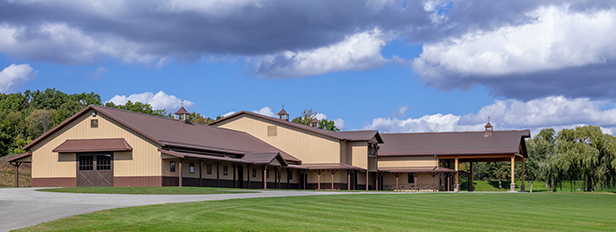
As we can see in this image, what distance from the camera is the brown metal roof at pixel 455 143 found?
60062mm

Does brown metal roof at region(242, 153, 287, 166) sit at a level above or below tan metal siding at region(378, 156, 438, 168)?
above

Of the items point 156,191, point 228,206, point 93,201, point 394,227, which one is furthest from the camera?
point 156,191

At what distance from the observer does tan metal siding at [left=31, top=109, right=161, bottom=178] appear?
4238 cm

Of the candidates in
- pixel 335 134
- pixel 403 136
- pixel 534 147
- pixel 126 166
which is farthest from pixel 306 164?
pixel 534 147

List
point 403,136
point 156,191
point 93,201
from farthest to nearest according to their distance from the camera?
point 403,136
point 156,191
point 93,201

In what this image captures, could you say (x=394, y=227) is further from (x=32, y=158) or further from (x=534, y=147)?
(x=534, y=147)

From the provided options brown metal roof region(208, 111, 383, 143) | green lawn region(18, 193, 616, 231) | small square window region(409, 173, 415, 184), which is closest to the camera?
green lawn region(18, 193, 616, 231)

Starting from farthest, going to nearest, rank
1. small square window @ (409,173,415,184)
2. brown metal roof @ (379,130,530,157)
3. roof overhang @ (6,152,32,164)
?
small square window @ (409,173,415,184) → brown metal roof @ (379,130,530,157) → roof overhang @ (6,152,32,164)

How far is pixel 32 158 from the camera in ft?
149

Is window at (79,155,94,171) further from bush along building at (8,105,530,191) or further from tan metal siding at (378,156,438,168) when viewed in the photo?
tan metal siding at (378,156,438,168)

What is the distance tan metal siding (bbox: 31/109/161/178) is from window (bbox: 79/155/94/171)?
0.52m

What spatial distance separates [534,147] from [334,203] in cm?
6460

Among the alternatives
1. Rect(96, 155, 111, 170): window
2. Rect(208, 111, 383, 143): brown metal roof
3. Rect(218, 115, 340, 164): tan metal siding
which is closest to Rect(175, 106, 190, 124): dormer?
Rect(208, 111, 383, 143): brown metal roof

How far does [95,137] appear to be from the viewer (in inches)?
1746
